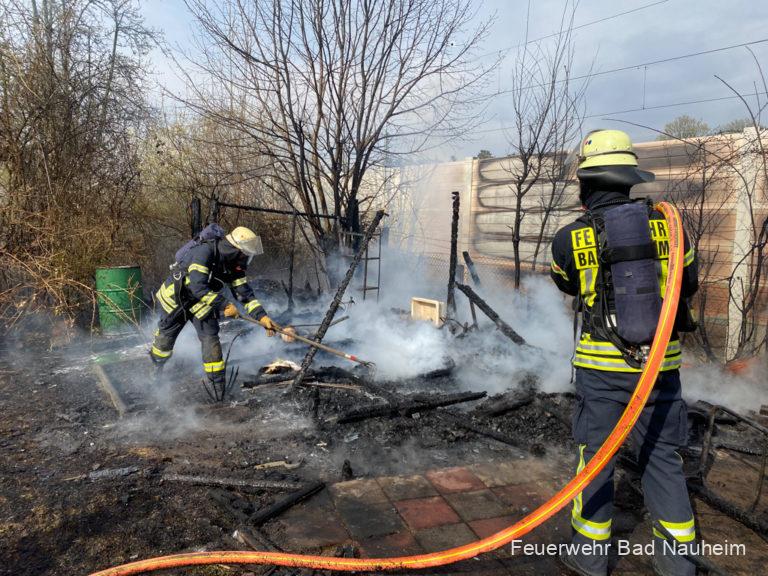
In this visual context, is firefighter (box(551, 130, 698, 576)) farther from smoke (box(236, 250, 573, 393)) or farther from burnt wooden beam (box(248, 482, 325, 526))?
smoke (box(236, 250, 573, 393))

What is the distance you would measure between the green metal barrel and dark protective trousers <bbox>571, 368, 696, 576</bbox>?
24.4ft

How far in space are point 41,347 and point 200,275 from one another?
4259mm

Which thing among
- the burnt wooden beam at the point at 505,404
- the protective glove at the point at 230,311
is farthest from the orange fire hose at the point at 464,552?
the protective glove at the point at 230,311

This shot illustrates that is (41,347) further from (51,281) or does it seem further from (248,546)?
(248,546)

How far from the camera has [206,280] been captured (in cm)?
516

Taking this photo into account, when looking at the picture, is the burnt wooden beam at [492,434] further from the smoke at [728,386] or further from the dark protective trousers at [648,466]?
the smoke at [728,386]

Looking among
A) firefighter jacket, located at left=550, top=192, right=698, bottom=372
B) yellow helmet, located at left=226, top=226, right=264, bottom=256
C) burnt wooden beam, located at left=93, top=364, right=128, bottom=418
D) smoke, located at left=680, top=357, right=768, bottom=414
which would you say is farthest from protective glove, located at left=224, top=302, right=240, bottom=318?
smoke, located at left=680, top=357, right=768, bottom=414

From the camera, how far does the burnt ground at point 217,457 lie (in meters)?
2.78

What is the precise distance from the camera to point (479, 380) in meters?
5.86

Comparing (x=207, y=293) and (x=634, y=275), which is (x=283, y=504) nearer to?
(x=634, y=275)

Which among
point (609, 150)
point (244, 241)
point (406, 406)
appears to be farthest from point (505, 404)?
point (244, 241)

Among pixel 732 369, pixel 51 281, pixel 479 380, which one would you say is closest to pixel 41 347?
pixel 51 281

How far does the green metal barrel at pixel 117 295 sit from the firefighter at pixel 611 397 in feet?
24.3

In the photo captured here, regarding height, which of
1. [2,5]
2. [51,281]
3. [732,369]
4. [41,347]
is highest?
[2,5]
